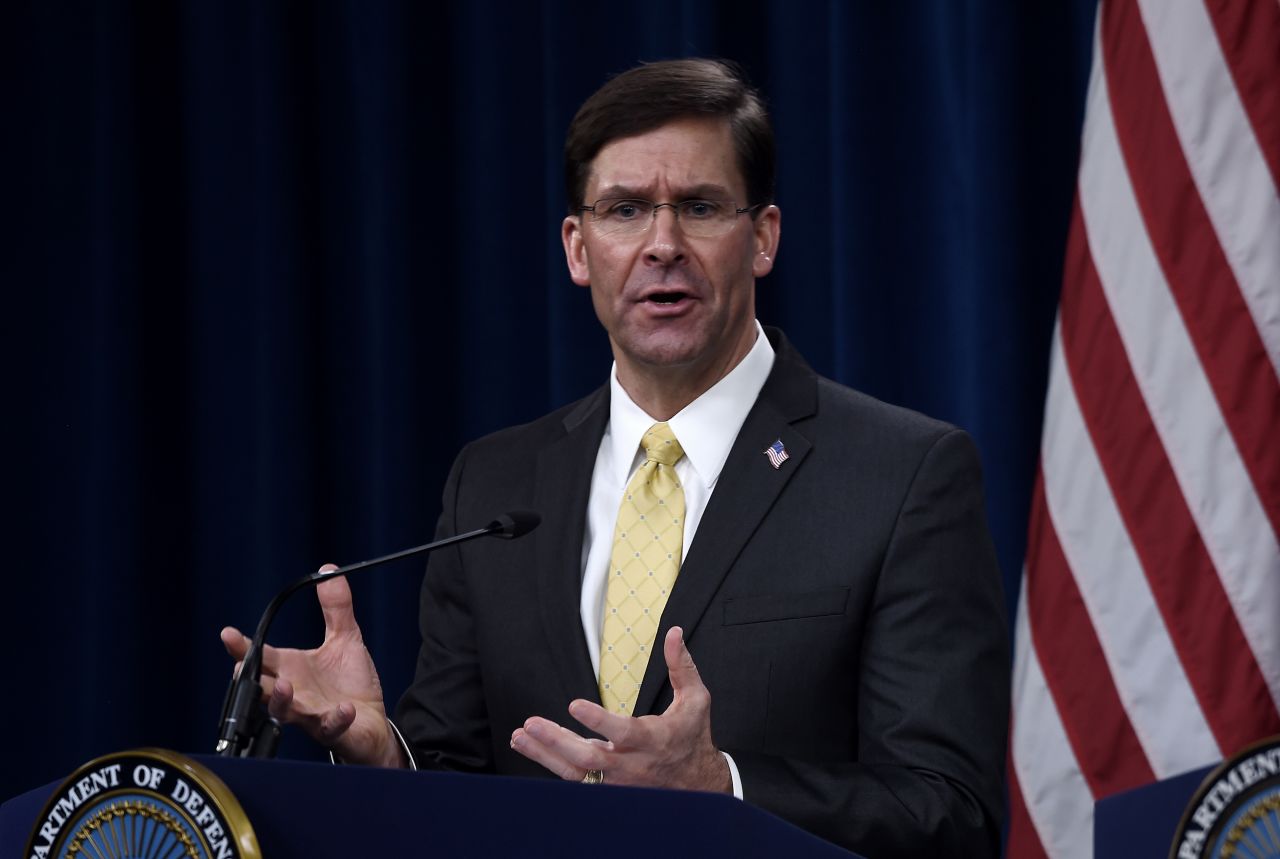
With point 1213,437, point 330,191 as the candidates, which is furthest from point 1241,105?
point 330,191

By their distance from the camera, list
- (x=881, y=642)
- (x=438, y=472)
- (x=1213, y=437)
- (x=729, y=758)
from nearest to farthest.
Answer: (x=729, y=758), (x=881, y=642), (x=1213, y=437), (x=438, y=472)

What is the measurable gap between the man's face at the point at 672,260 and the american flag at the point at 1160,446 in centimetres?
82

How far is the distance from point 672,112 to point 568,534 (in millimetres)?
595

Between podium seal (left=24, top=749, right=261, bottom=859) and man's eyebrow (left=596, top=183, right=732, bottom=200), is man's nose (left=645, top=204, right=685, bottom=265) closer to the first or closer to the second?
man's eyebrow (left=596, top=183, right=732, bottom=200)

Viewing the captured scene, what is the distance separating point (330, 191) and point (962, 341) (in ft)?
5.10

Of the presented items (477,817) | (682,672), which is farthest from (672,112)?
(477,817)

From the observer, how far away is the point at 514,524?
163cm

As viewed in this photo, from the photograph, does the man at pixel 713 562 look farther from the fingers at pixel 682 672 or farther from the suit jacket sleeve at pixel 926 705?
the fingers at pixel 682 672

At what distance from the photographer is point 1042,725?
2.73 m

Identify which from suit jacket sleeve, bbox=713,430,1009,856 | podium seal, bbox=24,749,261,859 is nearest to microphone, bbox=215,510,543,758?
podium seal, bbox=24,749,261,859

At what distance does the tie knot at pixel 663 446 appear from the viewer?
2.20 metres

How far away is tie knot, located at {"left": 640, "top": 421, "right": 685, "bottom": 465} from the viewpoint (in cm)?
220

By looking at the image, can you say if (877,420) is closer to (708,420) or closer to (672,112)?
(708,420)

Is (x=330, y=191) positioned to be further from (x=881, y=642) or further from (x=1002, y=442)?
(x=881, y=642)
